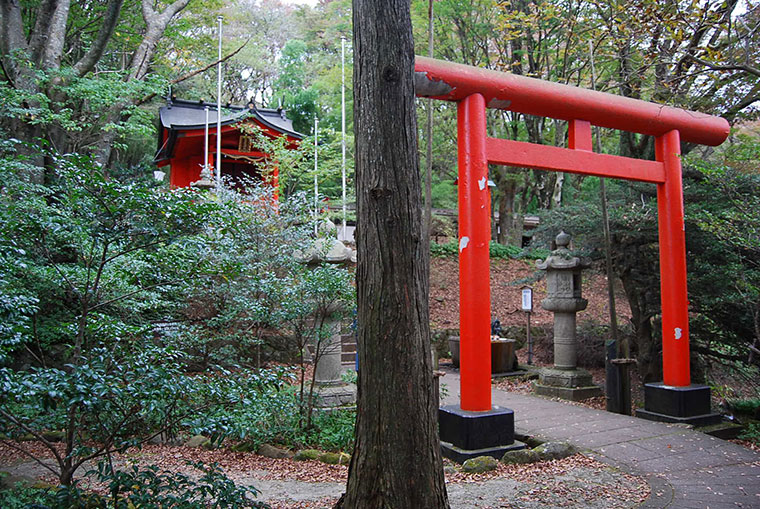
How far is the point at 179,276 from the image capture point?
3.61 metres

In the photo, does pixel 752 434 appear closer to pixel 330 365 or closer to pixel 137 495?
pixel 330 365

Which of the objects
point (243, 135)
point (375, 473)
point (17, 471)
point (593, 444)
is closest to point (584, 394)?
point (593, 444)

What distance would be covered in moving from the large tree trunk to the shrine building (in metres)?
10.9

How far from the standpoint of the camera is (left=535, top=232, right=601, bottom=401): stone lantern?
814 centimetres

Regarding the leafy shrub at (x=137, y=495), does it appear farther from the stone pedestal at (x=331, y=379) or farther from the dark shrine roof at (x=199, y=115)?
the dark shrine roof at (x=199, y=115)

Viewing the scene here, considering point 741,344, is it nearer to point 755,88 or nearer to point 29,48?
point 755,88

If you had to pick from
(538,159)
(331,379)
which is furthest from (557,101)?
(331,379)

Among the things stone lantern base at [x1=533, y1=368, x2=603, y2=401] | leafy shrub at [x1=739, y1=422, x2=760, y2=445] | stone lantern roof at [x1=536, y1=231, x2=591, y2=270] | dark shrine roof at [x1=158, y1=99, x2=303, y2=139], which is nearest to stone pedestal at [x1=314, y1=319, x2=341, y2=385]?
stone lantern base at [x1=533, y1=368, x2=603, y2=401]

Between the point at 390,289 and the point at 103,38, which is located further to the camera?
the point at 103,38

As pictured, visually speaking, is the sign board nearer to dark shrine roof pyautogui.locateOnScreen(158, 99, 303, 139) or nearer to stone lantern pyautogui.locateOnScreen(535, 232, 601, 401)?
stone lantern pyautogui.locateOnScreen(535, 232, 601, 401)

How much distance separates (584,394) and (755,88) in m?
5.05

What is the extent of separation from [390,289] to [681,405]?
17.4 ft

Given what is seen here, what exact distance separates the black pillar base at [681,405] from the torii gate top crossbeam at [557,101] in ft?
10.8

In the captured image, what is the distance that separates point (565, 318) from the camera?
8.34 metres
